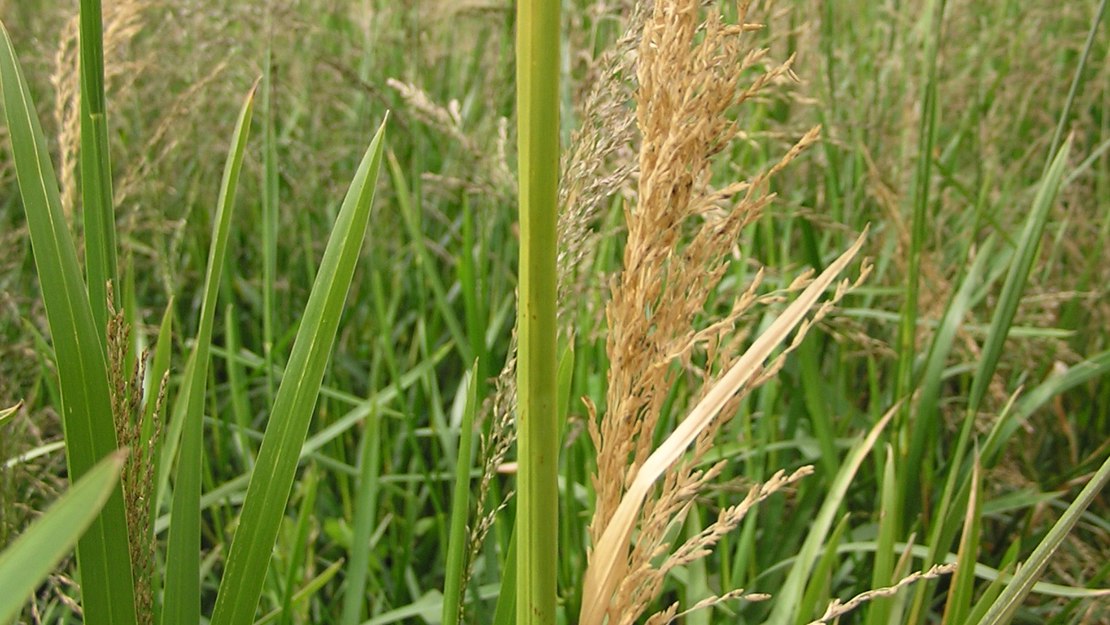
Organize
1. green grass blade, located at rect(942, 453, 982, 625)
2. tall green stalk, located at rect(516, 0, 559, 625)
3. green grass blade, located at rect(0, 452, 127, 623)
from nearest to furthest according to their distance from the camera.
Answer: green grass blade, located at rect(0, 452, 127, 623) < tall green stalk, located at rect(516, 0, 559, 625) < green grass blade, located at rect(942, 453, 982, 625)

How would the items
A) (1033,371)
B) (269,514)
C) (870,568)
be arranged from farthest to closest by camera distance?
(1033,371) < (870,568) < (269,514)

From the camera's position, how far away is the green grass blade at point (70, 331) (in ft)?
1.95

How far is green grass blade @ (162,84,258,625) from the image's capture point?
71 cm

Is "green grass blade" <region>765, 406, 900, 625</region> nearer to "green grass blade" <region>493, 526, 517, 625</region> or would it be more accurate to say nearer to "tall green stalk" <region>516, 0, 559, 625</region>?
"green grass blade" <region>493, 526, 517, 625</region>

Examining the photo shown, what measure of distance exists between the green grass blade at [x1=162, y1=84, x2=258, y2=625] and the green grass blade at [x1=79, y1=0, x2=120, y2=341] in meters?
0.07

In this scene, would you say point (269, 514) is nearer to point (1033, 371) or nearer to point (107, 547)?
point (107, 547)

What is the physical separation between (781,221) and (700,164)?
1.43 metres

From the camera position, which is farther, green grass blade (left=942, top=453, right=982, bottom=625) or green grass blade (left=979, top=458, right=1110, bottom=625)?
green grass blade (left=942, top=453, right=982, bottom=625)

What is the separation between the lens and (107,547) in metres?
0.63

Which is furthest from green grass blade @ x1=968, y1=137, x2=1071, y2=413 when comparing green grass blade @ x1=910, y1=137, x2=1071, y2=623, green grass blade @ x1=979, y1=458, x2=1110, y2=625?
green grass blade @ x1=979, y1=458, x2=1110, y2=625

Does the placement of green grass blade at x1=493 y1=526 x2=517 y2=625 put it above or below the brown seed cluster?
below

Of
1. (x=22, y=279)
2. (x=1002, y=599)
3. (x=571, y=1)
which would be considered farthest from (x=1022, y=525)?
(x=22, y=279)

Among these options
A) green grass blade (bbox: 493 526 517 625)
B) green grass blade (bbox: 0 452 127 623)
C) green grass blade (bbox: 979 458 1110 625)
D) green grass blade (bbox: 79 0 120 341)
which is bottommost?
green grass blade (bbox: 493 526 517 625)

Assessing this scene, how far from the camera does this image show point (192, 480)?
0.73 metres
